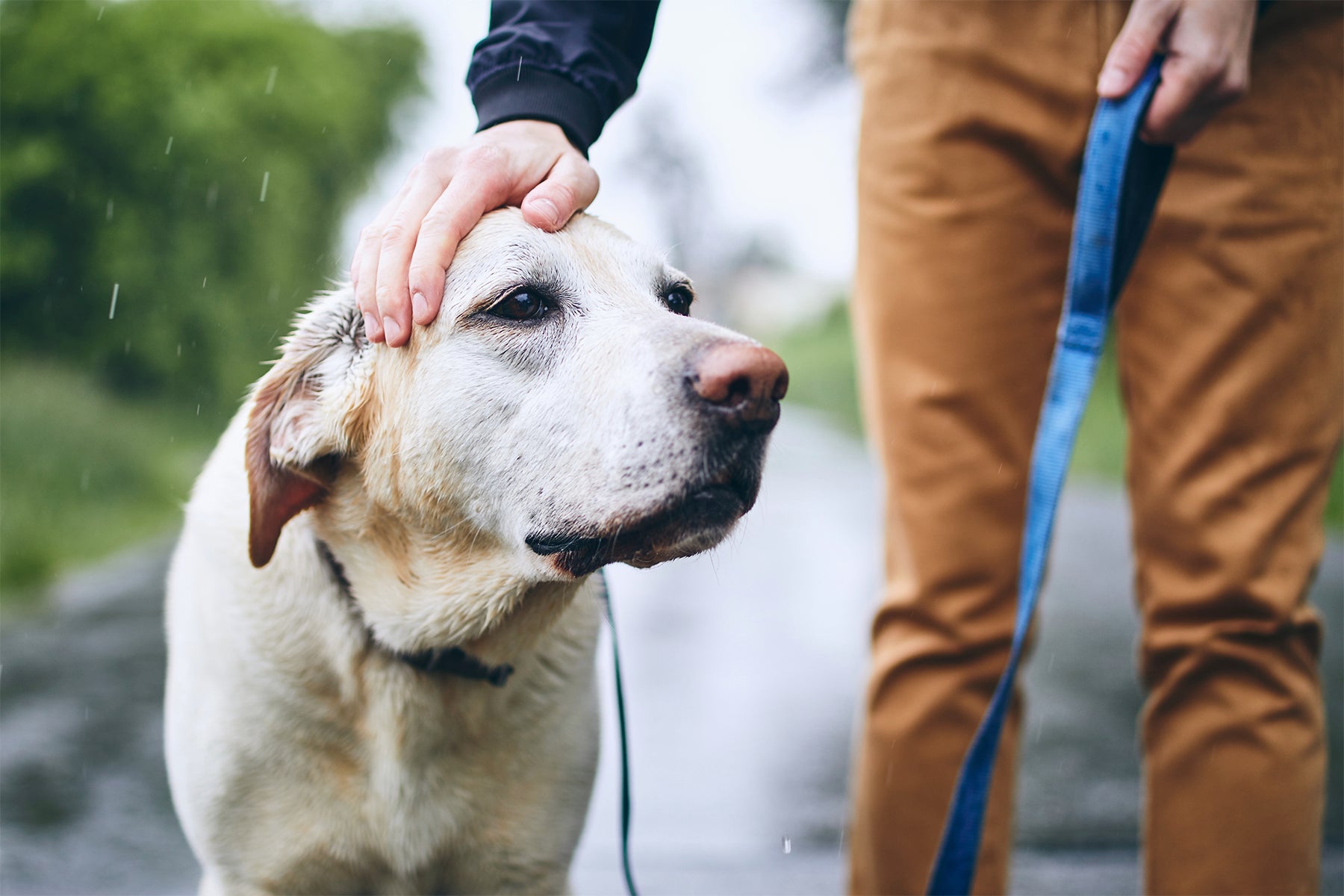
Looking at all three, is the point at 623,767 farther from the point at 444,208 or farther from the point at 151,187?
the point at 151,187

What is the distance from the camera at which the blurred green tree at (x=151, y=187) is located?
8.84 metres

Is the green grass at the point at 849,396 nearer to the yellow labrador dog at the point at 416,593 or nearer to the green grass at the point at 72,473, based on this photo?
the yellow labrador dog at the point at 416,593

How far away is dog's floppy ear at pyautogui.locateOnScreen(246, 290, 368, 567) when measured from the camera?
1.92 metres

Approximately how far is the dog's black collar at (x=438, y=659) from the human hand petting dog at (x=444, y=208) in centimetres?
43

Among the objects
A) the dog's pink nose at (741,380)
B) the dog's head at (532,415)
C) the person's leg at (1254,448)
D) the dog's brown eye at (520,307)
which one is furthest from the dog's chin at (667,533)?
the person's leg at (1254,448)

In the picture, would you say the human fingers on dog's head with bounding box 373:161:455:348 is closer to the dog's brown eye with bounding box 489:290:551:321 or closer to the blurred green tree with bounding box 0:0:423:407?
the dog's brown eye with bounding box 489:290:551:321

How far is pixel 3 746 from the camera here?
3666 mm

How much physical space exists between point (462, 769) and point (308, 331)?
0.85 meters

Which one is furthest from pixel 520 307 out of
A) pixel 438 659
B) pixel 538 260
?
pixel 438 659

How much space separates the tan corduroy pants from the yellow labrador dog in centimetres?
52

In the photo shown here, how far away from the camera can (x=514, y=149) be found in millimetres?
1911

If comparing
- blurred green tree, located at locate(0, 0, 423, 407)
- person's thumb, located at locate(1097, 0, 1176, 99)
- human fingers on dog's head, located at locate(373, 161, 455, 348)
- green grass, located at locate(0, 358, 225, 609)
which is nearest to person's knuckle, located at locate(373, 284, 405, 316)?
human fingers on dog's head, located at locate(373, 161, 455, 348)

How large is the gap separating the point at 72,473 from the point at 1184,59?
295 inches

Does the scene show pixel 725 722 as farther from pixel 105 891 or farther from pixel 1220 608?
pixel 1220 608
